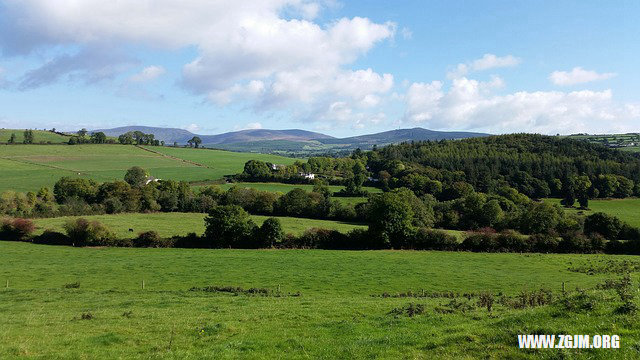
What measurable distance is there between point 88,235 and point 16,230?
11.6 meters

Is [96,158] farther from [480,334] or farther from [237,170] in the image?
[480,334]

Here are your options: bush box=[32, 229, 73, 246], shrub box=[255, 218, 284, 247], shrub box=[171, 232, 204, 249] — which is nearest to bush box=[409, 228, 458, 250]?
shrub box=[255, 218, 284, 247]

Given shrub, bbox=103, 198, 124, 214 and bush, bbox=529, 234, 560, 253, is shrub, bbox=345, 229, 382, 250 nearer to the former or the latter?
bush, bbox=529, 234, 560, 253

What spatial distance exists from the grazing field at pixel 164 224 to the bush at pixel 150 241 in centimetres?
267

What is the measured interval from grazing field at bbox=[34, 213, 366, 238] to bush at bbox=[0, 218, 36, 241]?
1890 millimetres

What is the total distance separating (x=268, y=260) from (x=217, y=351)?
33.9m

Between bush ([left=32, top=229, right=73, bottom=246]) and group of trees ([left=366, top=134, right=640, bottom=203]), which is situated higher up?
group of trees ([left=366, top=134, right=640, bottom=203])

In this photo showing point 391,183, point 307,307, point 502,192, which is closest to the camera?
point 307,307

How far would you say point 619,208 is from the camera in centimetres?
10519

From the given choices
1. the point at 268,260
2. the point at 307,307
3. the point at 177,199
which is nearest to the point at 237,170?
the point at 177,199

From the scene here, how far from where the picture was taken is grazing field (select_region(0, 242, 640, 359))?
1384cm

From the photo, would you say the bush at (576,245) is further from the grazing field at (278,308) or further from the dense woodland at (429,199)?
the grazing field at (278,308)

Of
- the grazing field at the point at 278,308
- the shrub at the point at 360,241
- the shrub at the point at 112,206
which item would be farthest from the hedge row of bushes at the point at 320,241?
the shrub at the point at 112,206

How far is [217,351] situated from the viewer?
14492 millimetres
